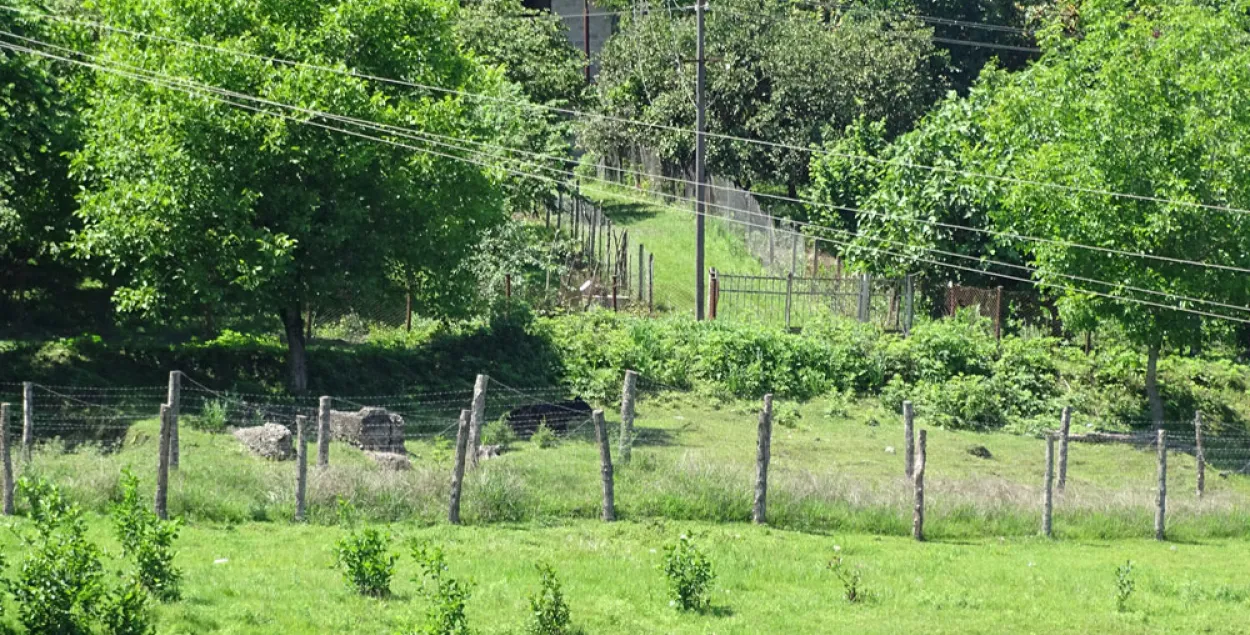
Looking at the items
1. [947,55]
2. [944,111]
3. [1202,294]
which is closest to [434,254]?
[1202,294]

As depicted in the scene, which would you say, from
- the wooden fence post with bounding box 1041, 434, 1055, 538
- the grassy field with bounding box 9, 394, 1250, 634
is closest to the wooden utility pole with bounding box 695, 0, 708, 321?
the grassy field with bounding box 9, 394, 1250, 634

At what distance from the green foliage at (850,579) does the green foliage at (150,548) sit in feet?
24.0

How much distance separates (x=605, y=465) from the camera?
67.9 feet

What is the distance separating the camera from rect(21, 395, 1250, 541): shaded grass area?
65.6 ft

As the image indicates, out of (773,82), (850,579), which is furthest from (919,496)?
(773,82)

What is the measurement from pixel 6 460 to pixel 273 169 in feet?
39.3

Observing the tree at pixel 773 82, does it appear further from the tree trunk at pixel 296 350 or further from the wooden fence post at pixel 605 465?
the wooden fence post at pixel 605 465

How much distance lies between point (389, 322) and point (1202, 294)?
18876 millimetres

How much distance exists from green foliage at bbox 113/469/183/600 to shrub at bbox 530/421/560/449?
11669mm

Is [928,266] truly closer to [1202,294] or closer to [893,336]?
[893,336]

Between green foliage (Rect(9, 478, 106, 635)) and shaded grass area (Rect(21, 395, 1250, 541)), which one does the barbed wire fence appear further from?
green foliage (Rect(9, 478, 106, 635))

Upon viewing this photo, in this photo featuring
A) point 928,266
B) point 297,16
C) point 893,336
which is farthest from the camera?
point 928,266

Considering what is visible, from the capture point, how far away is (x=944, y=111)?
45.3 meters

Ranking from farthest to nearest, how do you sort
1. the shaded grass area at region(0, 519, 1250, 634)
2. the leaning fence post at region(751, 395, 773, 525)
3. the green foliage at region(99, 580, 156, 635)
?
the leaning fence post at region(751, 395, 773, 525) < the shaded grass area at region(0, 519, 1250, 634) < the green foliage at region(99, 580, 156, 635)
